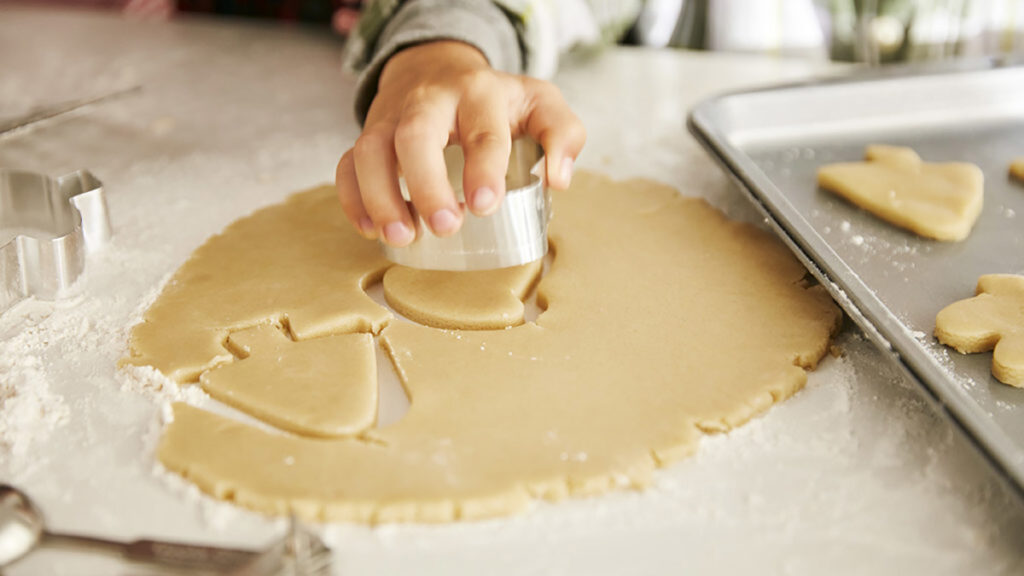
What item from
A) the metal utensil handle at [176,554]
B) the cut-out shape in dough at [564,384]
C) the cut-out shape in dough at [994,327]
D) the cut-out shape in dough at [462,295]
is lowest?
the cut-out shape in dough at [462,295]

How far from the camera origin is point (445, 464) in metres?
0.65

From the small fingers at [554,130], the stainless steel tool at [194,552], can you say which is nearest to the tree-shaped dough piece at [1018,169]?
the small fingers at [554,130]

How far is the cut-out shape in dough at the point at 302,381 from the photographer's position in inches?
27.1

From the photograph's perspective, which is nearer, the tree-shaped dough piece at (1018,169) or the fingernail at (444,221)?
the fingernail at (444,221)

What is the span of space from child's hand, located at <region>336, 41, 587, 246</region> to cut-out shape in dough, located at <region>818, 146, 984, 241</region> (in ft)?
1.09

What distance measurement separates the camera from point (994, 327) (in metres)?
0.74

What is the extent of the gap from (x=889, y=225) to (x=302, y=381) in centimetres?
63

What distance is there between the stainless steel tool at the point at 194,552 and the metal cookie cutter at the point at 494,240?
1.01ft

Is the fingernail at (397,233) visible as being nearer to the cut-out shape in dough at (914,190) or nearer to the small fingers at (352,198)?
the small fingers at (352,198)

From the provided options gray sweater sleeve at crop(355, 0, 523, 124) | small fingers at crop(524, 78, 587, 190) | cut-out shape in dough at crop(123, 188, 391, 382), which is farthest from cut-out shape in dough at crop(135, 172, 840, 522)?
gray sweater sleeve at crop(355, 0, 523, 124)

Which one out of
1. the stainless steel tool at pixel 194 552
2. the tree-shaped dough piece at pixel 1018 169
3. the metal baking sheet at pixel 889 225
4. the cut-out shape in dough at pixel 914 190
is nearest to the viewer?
the stainless steel tool at pixel 194 552

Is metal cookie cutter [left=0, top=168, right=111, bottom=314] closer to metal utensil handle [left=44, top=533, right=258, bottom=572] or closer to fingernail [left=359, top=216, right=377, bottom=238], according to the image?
fingernail [left=359, top=216, right=377, bottom=238]

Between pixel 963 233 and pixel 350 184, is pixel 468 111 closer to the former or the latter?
pixel 350 184

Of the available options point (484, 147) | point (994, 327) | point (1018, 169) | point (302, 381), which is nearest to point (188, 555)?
point (302, 381)
